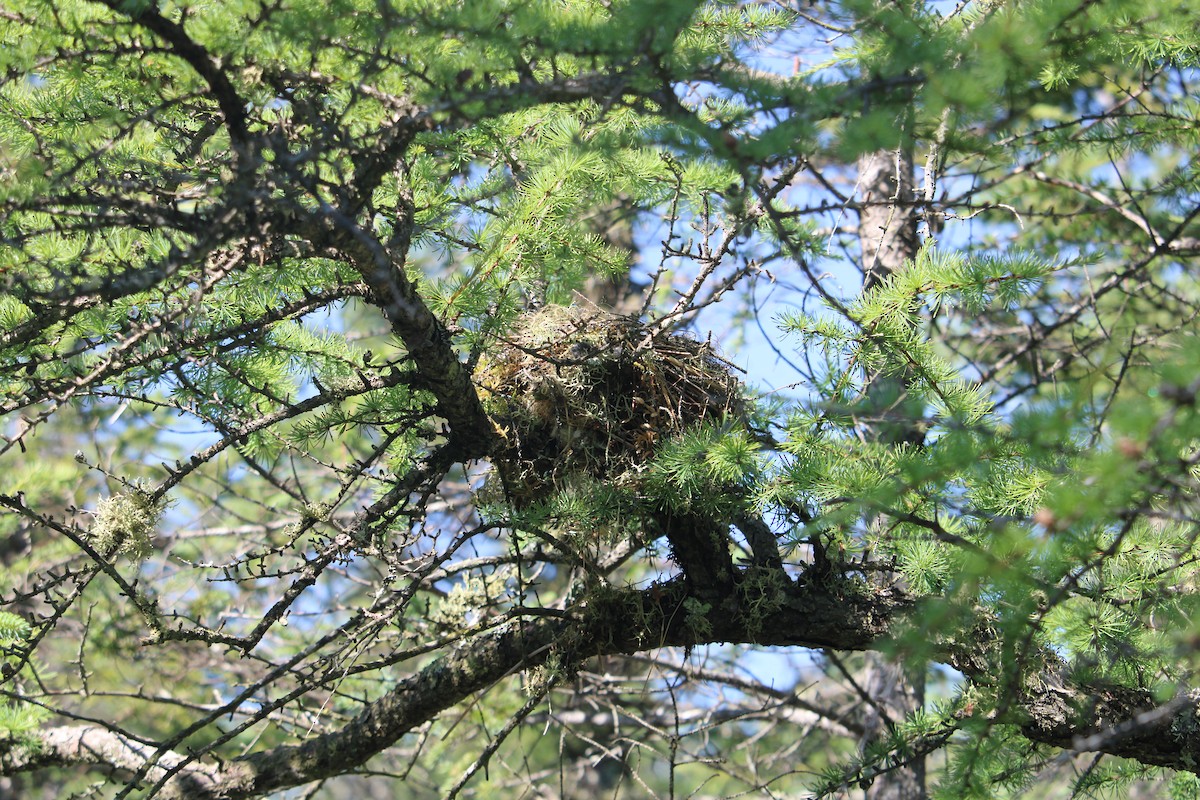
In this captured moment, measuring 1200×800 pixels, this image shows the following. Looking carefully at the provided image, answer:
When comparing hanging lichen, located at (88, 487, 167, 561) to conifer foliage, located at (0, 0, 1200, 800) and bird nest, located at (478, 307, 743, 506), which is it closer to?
conifer foliage, located at (0, 0, 1200, 800)

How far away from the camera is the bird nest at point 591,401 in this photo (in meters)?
3.72

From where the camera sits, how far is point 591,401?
3748mm

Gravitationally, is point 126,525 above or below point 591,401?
below

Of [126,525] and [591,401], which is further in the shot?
[591,401]

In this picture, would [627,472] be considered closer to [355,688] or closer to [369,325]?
[355,688]

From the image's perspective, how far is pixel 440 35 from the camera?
8.13 feet

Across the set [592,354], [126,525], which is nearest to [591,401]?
[592,354]

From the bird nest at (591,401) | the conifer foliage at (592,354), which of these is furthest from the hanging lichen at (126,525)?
the bird nest at (591,401)

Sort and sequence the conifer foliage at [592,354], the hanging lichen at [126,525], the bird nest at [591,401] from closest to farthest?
the conifer foliage at [592,354] → the hanging lichen at [126,525] → the bird nest at [591,401]

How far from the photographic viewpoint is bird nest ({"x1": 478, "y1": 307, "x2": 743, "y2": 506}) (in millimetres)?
3719

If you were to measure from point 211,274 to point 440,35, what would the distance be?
101cm

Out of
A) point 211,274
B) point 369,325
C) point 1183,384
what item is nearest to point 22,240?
point 211,274

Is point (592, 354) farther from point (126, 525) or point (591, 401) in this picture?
point (126, 525)

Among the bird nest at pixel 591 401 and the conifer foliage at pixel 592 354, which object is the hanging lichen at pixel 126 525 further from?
the bird nest at pixel 591 401
